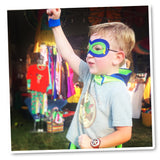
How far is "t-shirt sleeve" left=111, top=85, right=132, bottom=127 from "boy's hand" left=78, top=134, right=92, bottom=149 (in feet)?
1.23

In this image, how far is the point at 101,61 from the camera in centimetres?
288

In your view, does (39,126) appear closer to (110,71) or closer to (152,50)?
(110,71)

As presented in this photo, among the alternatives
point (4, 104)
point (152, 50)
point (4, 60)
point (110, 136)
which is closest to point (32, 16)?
point (4, 60)

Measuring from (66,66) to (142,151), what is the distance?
4.78 ft

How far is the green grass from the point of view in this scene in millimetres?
2967

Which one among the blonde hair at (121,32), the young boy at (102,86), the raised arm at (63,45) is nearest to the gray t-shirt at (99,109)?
the young boy at (102,86)

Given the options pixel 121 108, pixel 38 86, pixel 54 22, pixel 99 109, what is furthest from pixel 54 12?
→ pixel 121 108

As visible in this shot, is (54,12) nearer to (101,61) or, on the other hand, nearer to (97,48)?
(97,48)

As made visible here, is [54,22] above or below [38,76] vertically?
above

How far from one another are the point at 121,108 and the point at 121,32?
0.93 metres

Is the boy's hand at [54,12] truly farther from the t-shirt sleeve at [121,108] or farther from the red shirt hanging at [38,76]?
the t-shirt sleeve at [121,108]

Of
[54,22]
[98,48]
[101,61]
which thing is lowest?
[101,61]

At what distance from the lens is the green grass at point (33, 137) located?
297cm

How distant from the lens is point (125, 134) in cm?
291
